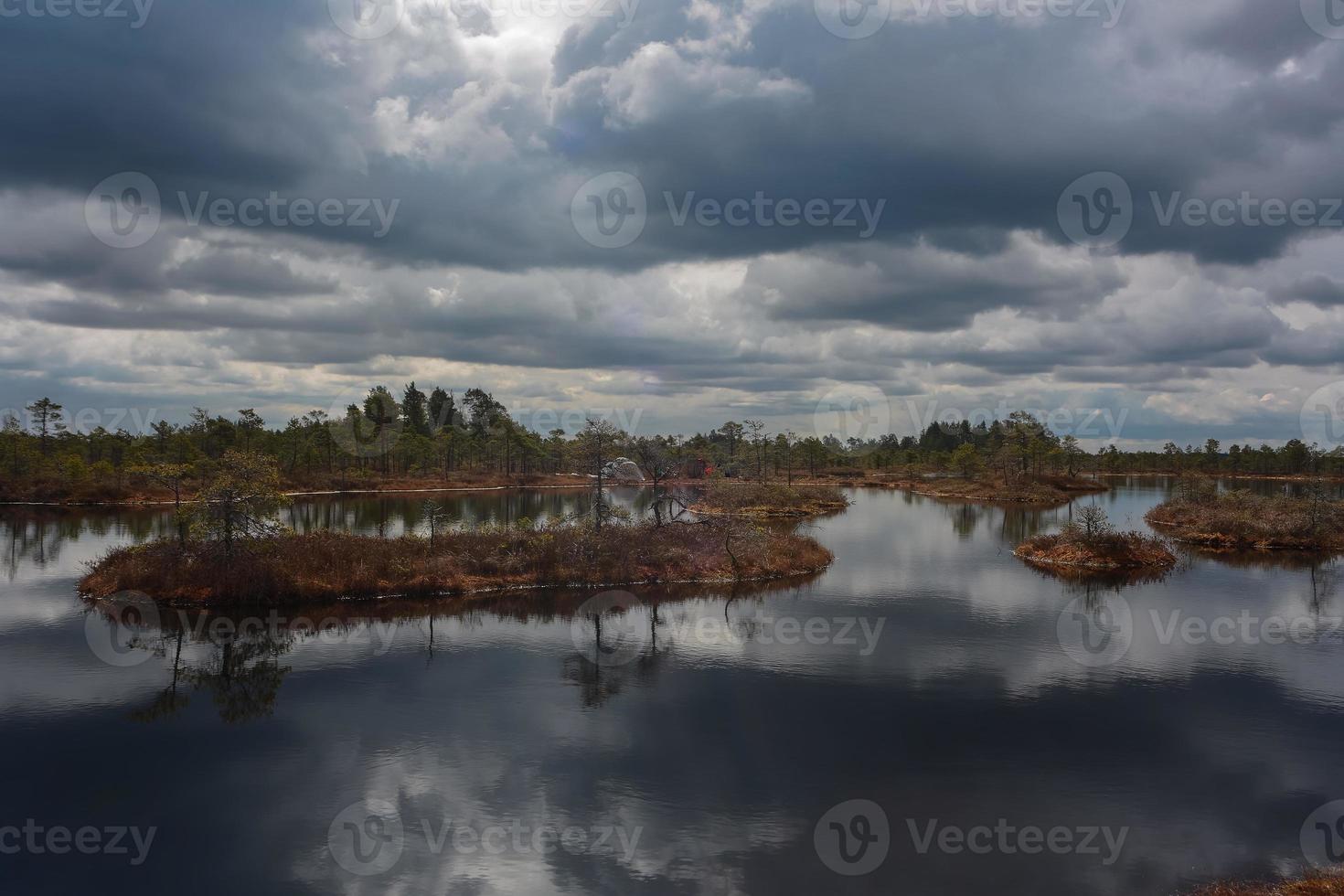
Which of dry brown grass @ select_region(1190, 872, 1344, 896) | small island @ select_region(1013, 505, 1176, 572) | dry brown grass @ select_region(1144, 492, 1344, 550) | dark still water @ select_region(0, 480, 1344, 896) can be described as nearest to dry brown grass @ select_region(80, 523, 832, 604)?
dark still water @ select_region(0, 480, 1344, 896)

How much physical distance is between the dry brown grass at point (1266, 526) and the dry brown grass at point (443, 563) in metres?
37.8

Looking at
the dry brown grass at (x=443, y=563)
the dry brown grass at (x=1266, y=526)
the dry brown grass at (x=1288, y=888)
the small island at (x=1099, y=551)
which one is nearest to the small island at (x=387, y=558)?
the dry brown grass at (x=443, y=563)

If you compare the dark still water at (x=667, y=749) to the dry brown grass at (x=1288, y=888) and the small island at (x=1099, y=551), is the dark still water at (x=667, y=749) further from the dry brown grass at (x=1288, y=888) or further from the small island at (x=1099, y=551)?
the small island at (x=1099, y=551)

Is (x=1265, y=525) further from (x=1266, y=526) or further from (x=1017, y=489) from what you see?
(x=1017, y=489)

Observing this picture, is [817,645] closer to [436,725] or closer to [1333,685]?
[436,725]

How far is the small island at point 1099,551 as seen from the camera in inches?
1992

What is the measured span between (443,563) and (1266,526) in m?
65.4

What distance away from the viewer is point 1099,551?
169ft

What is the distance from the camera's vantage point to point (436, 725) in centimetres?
2264

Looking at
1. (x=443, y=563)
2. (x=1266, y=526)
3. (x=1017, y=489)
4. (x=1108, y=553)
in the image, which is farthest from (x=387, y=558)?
(x=1017, y=489)

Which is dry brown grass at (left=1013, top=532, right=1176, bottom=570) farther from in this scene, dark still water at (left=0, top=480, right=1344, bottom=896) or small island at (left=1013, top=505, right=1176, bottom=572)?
dark still water at (left=0, top=480, right=1344, bottom=896)

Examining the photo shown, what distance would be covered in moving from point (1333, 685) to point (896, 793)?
20069 millimetres

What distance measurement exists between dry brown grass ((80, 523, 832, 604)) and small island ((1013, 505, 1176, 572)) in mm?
16404

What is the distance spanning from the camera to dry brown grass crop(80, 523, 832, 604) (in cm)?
3684
